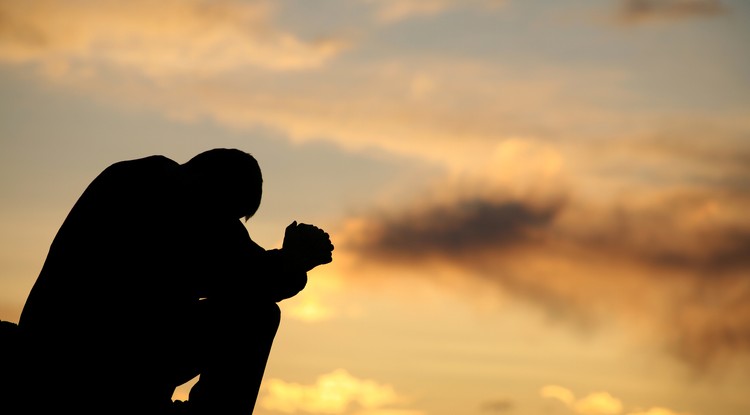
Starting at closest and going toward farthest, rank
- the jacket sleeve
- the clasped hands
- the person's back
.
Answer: the person's back < the jacket sleeve < the clasped hands

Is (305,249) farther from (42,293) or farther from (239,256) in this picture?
(42,293)

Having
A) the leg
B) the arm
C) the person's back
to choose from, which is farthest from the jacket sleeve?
the person's back

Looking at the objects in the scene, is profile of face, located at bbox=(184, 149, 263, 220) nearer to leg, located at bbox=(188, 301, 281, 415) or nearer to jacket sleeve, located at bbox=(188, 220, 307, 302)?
jacket sleeve, located at bbox=(188, 220, 307, 302)

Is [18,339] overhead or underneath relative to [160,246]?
underneath

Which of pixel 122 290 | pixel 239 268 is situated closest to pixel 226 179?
pixel 239 268

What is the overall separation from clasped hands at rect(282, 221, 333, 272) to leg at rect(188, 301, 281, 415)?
18.4 inches

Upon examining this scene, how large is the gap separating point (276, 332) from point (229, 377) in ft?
1.70

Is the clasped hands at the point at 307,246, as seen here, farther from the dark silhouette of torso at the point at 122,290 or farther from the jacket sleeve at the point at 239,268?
the dark silhouette of torso at the point at 122,290

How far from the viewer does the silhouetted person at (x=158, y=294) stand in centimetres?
713

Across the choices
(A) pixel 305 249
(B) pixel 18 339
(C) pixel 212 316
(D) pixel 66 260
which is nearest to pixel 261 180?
(A) pixel 305 249

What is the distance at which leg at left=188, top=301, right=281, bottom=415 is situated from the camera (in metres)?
7.75

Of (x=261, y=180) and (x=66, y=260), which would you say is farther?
(x=261, y=180)

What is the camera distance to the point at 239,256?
771 centimetres

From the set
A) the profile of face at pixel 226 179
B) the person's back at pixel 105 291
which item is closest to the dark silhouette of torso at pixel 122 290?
the person's back at pixel 105 291
